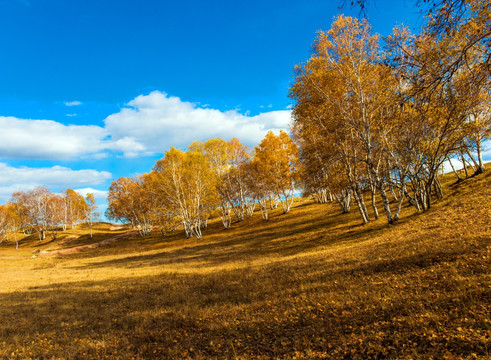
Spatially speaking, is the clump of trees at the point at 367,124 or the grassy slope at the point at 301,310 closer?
the grassy slope at the point at 301,310

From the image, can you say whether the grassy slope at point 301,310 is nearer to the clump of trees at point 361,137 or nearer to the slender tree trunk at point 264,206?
the clump of trees at point 361,137

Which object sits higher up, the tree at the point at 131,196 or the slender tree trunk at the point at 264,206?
the tree at the point at 131,196

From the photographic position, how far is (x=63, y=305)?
13.0 metres

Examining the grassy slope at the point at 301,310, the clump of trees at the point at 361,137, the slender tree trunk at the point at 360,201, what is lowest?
the grassy slope at the point at 301,310

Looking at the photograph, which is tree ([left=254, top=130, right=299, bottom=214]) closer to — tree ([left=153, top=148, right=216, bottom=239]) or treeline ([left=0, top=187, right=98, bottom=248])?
tree ([left=153, top=148, right=216, bottom=239])

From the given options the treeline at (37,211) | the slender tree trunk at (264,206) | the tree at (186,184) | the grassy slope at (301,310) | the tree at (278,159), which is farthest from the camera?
the treeline at (37,211)

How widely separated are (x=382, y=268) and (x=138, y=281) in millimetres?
15550

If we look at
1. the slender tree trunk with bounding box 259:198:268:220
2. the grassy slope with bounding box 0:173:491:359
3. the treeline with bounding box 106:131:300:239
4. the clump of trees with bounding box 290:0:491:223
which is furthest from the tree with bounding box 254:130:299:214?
the grassy slope with bounding box 0:173:491:359

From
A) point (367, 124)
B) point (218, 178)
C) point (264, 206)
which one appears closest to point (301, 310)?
point (367, 124)

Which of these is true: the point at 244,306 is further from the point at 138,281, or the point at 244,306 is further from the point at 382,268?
the point at 138,281

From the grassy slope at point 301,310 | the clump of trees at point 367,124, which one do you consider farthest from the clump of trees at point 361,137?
the grassy slope at point 301,310

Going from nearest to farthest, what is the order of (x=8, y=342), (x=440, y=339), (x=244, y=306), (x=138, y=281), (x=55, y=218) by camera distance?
(x=440, y=339)
(x=8, y=342)
(x=244, y=306)
(x=138, y=281)
(x=55, y=218)

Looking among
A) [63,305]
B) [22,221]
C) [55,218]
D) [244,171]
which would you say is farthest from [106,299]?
[22,221]

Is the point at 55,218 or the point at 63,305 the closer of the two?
the point at 63,305
